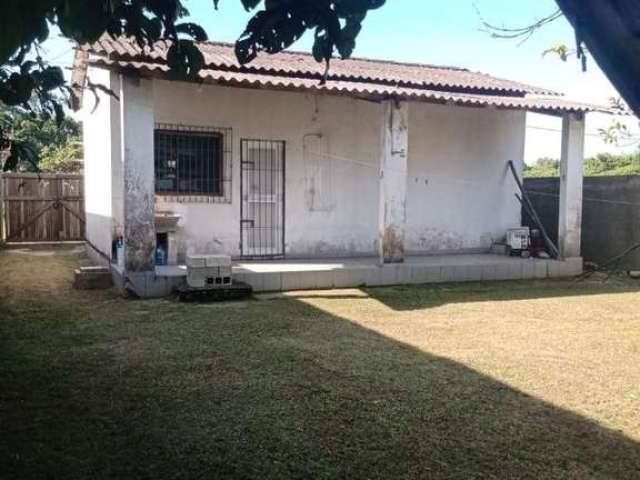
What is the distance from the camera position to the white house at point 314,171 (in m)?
8.48

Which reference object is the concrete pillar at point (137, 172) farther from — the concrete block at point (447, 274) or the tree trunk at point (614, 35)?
the tree trunk at point (614, 35)

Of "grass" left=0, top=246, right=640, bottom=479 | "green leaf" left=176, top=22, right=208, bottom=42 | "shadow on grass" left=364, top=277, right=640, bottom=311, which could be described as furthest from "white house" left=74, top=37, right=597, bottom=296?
"green leaf" left=176, top=22, right=208, bottom=42

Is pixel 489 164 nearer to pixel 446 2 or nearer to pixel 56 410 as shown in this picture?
pixel 446 2

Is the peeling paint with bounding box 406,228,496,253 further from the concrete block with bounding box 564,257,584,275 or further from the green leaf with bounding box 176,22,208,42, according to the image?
the green leaf with bounding box 176,22,208,42

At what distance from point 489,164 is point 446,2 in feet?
26.2

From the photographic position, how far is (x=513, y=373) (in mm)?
4891

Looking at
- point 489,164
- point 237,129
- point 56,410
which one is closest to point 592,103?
point 489,164

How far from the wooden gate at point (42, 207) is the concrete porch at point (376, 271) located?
7684mm

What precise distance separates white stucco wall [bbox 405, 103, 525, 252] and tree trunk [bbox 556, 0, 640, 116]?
→ 1004 centimetres

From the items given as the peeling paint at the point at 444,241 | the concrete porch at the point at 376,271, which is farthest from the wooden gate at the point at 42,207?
the peeling paint at the point at 444,241

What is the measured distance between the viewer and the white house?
8.48 metres

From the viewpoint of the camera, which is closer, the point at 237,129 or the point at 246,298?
the point at 246,298

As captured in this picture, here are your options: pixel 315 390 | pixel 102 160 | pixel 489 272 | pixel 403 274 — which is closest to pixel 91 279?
pixel 102 160

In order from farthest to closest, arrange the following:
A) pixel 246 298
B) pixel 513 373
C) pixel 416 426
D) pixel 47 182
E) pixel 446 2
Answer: pixel 47 182 → pixel 246 298 → pixel 513 373 → pixel 446 2 → pixel 416 426
